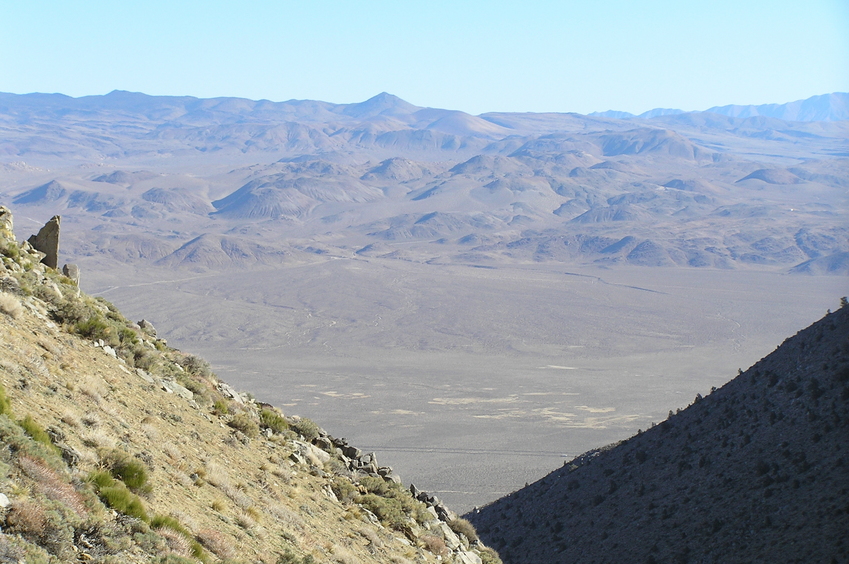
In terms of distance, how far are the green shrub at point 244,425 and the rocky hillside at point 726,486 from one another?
30.8 feet

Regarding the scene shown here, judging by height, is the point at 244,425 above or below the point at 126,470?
below

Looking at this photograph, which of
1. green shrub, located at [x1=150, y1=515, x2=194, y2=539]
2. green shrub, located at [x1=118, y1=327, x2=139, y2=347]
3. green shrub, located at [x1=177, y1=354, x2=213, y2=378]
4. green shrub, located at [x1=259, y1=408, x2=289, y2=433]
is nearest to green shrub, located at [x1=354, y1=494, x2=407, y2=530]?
green shrub, located at [x1=259, y1=408, x2=289, y2=433]

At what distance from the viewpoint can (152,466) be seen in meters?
7.76

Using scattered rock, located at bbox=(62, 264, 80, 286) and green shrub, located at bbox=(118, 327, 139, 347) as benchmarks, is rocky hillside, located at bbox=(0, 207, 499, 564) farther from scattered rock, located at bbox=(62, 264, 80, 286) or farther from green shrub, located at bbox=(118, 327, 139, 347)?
scattered rock, located at bbox=(62, 264, 80, 286)

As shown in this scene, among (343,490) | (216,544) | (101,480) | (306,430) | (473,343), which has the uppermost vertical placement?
(101,480)

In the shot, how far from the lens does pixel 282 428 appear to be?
42.2ft

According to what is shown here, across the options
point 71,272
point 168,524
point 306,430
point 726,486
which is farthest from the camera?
point 726,486

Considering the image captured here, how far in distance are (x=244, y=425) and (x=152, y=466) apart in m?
3.95

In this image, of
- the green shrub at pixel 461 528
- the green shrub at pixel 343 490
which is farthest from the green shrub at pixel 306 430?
the green shrub at pixel 461 528

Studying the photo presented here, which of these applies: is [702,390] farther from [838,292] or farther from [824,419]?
[838,292]

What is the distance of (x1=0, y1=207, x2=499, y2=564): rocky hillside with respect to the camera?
579cm

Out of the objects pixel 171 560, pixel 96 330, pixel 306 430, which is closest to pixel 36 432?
pixel 171 560

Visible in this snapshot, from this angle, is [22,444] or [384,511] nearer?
[22,444]

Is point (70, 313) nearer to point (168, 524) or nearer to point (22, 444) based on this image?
point (22, 444)
